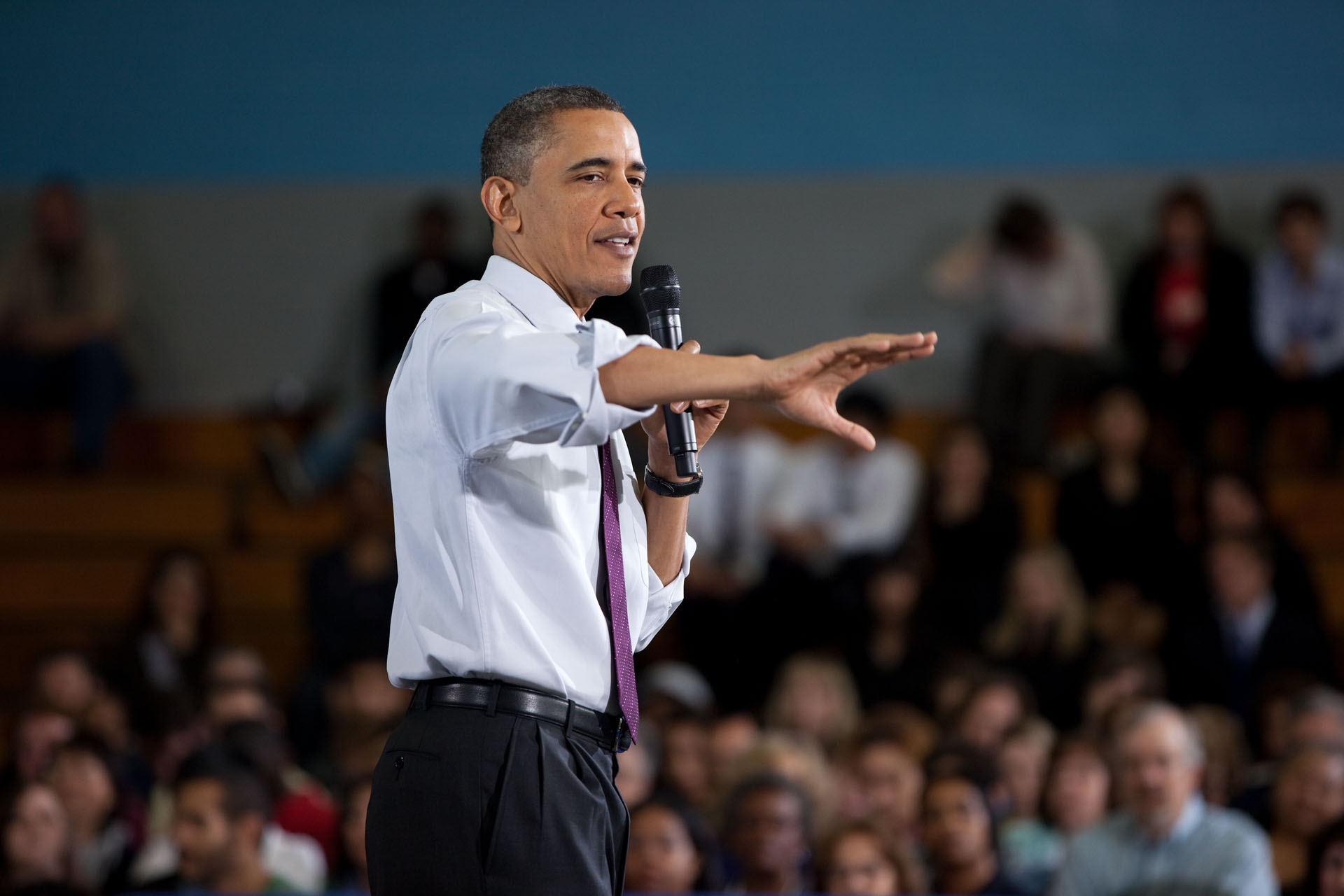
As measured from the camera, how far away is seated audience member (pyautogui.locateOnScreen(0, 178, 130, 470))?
6988 mm

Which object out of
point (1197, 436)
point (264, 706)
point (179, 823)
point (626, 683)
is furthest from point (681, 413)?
point (1197, 436)

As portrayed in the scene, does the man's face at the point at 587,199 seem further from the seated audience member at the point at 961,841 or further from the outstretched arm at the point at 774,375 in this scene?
the seated audience member at the point at 961,841

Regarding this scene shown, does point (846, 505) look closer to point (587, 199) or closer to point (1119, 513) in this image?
point (1119, 513)

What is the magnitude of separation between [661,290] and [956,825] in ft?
7.86

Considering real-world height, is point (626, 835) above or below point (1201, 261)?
below

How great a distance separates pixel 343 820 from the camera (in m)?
4.21

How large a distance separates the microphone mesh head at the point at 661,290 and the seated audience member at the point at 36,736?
11.7 ft

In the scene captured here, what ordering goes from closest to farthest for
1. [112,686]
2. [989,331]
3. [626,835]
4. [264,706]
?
[626,835]
[264,706]
[112,686]
[989,331]

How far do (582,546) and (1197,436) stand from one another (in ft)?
17.0

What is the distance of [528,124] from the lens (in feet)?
5.92

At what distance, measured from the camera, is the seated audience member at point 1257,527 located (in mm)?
5414

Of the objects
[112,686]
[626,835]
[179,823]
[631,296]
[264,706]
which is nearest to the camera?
[626,835]

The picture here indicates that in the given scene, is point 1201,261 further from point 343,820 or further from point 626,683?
point 626,683

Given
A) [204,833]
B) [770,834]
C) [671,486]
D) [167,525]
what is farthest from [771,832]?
[167,525]
